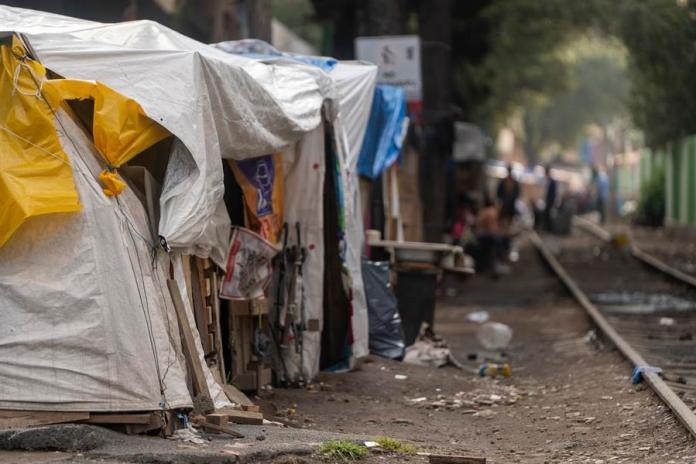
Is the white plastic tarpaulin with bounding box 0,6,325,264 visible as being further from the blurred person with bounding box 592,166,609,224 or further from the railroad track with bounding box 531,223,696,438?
the blurred person with bounding box 592,166,609,224

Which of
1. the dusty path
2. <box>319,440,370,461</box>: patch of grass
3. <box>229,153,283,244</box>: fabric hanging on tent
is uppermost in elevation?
<box>229,153,283,244</box>: fabric hanging on tent

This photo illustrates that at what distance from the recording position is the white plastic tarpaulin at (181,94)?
7.29 meters

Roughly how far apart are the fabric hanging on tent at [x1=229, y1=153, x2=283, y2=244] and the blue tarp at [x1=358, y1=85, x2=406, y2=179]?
311 cm

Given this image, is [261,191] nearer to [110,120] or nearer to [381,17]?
[110,120]

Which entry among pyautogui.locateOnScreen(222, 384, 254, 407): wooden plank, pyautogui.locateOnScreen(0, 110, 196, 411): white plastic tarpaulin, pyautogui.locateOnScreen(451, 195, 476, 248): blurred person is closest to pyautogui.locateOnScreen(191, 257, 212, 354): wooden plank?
pyautogui.locateOnScreen(222, 384, 254, 407): wooden plank

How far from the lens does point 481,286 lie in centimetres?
2275

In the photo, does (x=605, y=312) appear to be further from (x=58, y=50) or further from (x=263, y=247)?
(x=58, y=50)

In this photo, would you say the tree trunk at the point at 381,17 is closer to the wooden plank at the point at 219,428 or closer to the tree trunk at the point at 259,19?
the tree trunk at the point at 259,19

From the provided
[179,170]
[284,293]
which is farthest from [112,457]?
[284,293]

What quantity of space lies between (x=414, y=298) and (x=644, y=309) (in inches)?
239

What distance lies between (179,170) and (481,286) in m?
15.7

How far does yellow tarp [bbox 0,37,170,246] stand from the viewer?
21.6 ft

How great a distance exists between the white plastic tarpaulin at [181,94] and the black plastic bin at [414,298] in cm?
412

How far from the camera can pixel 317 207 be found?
10.3 m
